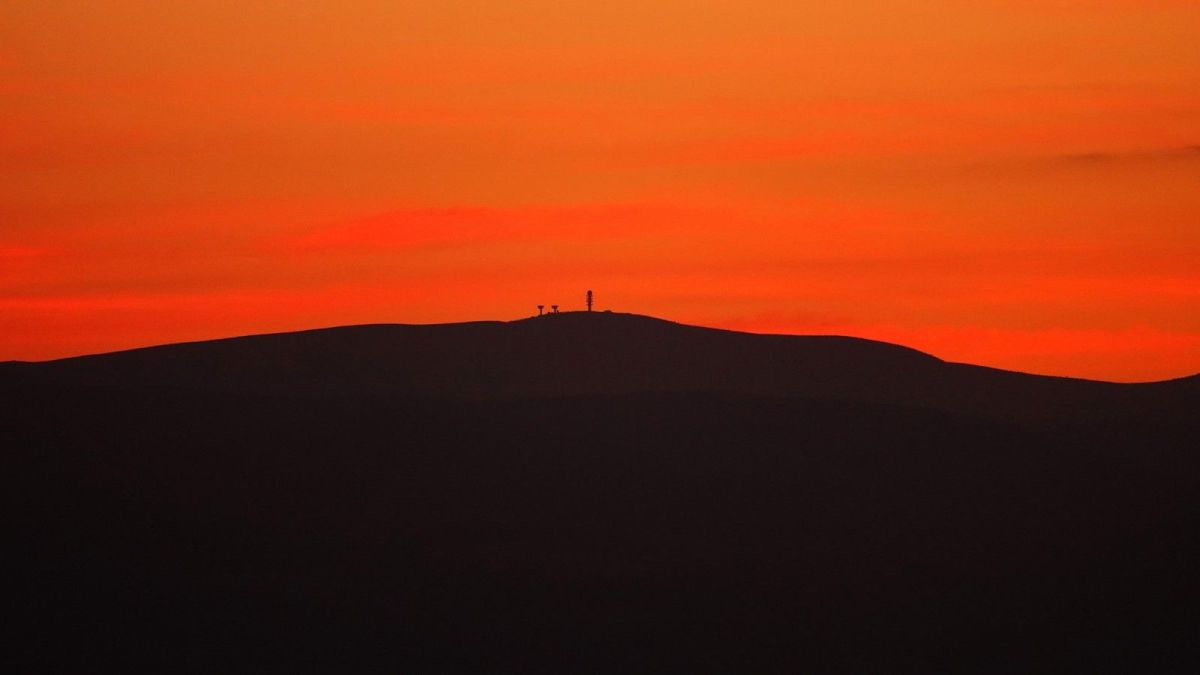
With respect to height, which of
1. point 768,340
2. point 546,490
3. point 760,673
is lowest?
point 760,673

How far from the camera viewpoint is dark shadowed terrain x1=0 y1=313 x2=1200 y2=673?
59.3m

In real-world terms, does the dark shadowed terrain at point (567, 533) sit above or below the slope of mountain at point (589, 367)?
below

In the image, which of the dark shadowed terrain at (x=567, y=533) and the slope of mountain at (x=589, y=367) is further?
the slope of mountain at (x=589, y=367)

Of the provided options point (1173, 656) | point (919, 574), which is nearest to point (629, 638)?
point (919, 574)

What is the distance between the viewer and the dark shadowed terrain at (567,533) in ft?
195

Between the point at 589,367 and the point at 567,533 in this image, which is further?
the point at 589,367

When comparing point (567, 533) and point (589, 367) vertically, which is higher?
Result: point (589, 367)

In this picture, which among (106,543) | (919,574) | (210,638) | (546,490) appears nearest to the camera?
(210,638)

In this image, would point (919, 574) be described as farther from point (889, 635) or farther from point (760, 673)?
point (760, 673)

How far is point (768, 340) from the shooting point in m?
102

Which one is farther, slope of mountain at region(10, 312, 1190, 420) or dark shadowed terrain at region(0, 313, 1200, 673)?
slope of mountain at region(10, 312, 1190, 420)

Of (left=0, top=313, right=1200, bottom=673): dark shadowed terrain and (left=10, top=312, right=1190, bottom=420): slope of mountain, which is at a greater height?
(left=10, top=312, right=1190, bottom=420): slope of mountain

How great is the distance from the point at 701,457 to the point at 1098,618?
15.1 m

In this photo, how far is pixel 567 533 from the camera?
220ft
